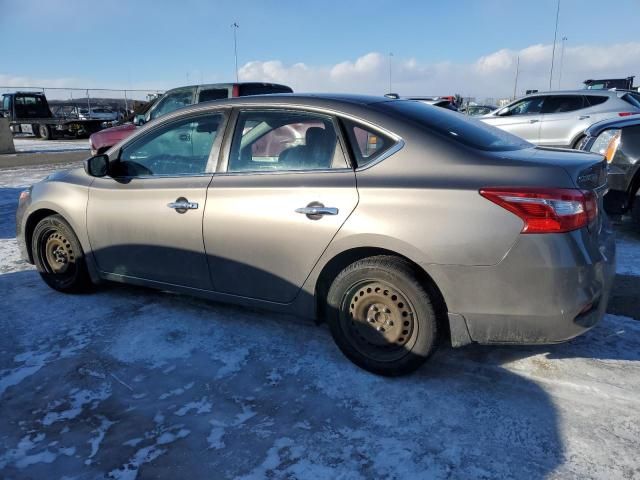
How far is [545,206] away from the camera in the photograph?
250cm

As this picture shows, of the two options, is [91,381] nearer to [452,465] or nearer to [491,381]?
[452,465]

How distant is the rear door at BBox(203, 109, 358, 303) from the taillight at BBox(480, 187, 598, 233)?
0.83 m

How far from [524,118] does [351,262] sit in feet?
29.8

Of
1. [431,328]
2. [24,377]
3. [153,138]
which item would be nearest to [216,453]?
[431,328]

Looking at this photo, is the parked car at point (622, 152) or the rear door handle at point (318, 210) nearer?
the rear door handle at point (318, 210)

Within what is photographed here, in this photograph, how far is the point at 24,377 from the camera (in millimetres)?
3076

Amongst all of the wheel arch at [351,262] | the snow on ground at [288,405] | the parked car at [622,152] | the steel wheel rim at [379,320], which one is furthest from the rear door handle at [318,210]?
the parked car at [622,152]

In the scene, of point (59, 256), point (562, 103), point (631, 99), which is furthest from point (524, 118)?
point (59, 256)

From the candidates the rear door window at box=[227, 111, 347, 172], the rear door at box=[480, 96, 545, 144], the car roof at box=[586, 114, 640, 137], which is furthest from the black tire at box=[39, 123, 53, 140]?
the car roof at box=[586, 114, 640, 137]

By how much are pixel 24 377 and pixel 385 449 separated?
222 centimetres

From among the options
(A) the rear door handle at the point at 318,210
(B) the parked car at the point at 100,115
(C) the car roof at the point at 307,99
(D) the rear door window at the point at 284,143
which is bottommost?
(A) the rear door handle at the point at 318,210

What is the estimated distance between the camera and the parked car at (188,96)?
9.43 m

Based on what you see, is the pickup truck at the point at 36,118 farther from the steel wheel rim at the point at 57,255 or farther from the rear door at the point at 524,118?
the steel wheel rim at the point at 57,255

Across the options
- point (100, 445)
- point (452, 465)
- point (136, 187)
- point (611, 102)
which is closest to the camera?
point (452, 465)
